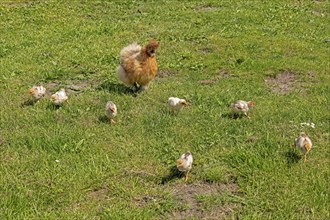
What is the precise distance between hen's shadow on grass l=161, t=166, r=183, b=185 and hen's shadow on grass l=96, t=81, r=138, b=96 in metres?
2.35

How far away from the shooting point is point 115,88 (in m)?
7.65

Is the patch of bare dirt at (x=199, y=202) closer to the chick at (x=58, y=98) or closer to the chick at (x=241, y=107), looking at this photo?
the chick at (x=241, y=107)

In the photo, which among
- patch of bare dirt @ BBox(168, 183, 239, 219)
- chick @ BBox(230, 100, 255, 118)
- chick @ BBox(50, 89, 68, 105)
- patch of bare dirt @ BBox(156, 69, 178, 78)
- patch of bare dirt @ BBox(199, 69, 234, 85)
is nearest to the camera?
patch of bare dirt @ BBox(168, 183, 239, 219)

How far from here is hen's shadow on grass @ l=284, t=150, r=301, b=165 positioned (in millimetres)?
5301

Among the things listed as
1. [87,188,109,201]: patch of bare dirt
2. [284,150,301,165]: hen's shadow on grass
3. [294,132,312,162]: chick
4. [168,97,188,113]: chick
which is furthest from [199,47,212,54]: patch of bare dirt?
[87,188,109,201]: patch of bare dirt

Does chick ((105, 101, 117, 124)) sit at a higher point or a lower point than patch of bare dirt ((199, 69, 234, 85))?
higher

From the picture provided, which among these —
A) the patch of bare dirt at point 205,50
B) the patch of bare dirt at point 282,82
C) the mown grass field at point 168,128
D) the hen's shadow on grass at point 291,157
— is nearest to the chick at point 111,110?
the mown grass field at point 168,128

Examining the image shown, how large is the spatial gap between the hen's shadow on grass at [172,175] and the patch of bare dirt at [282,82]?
9.94 ft

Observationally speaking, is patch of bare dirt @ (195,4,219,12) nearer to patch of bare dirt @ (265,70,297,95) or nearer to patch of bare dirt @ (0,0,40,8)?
patch of bare dirt @ (0,0,40,8)

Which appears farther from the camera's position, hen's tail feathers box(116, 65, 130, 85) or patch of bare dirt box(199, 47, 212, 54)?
patch of bare dirt box(199, 47, 212, 54)

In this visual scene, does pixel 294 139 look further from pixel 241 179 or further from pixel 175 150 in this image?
pixel 175 150

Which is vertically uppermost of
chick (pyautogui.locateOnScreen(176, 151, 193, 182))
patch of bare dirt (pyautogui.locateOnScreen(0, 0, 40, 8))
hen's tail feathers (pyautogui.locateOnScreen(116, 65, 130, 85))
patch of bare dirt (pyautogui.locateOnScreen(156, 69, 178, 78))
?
chick (pyautogui.locateOnScreen(176, 151, 193, 182))

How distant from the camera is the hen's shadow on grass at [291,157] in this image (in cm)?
530

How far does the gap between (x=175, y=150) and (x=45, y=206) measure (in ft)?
5.58
